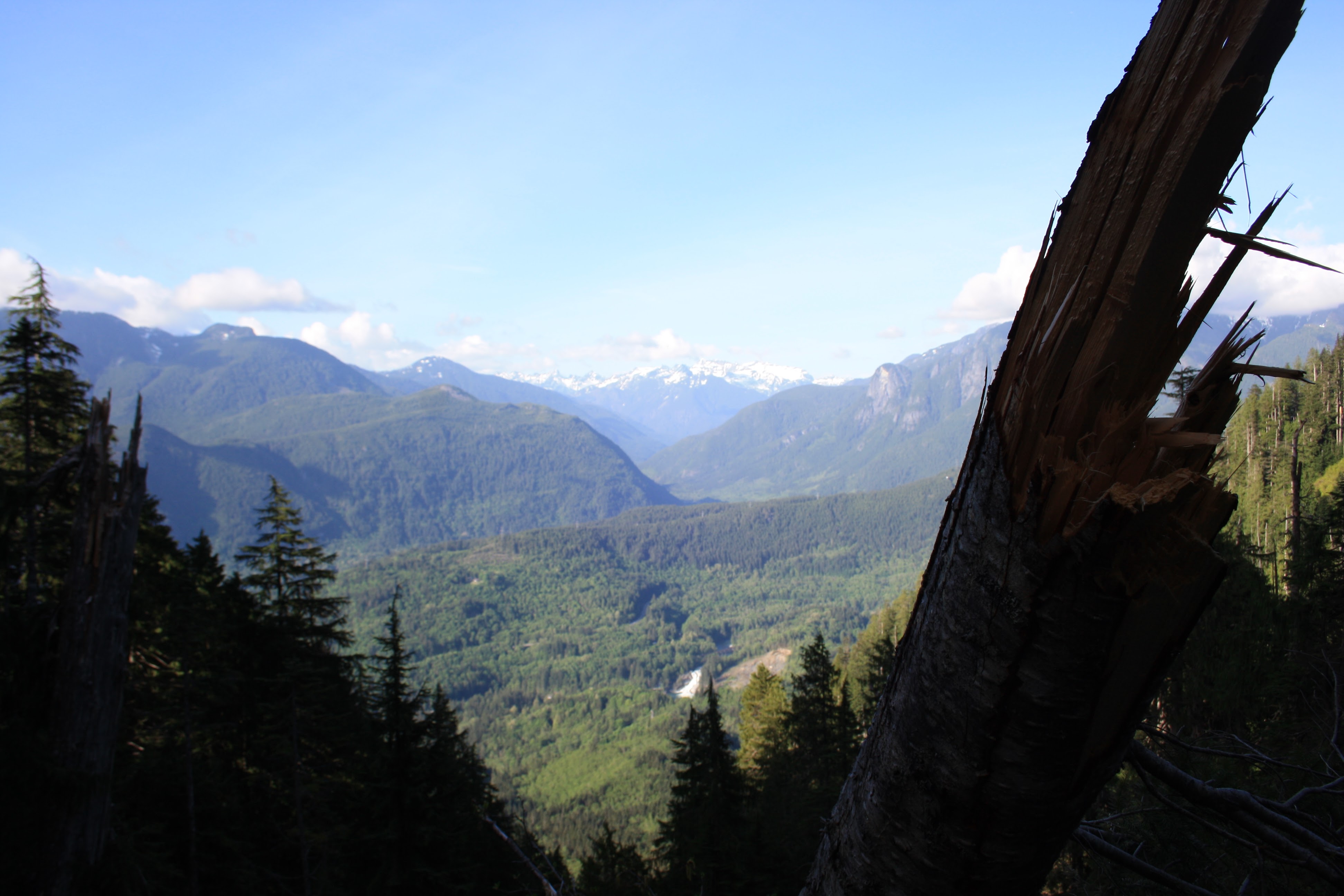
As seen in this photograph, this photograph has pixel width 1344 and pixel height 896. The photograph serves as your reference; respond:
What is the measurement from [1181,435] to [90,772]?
20.7ft

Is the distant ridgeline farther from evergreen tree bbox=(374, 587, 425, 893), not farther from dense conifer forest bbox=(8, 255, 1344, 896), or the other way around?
evergreen tree bbox=(374, 587, 425, 893)

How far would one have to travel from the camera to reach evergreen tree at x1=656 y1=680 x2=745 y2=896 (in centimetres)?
948

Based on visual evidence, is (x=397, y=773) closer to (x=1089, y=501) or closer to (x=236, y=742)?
(x=236, y=742)

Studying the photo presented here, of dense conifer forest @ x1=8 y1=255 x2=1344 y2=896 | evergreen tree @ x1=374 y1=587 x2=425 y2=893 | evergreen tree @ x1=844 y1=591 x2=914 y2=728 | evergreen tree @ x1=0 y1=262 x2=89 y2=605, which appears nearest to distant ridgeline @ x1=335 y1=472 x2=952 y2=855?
Result: evergreen tree @ x1=844 y1=591 x2=914 y2=728

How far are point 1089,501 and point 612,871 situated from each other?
37.9 feet

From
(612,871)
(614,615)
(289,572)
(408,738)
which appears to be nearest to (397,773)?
(408,738)

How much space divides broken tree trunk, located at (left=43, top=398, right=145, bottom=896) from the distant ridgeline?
127 ft

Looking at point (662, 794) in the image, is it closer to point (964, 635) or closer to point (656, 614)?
point (964, 635)

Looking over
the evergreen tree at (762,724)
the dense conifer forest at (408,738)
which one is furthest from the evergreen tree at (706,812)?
the evergreen tree at (762,724)

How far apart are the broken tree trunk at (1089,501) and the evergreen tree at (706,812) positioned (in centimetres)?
862

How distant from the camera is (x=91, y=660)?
4574 mm

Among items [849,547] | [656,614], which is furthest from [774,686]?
[849,547]

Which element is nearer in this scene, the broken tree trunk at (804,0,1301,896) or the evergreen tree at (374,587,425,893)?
Answer: the broken tree trunk at (804,0,1301,896)

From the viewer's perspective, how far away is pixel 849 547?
181 meters
